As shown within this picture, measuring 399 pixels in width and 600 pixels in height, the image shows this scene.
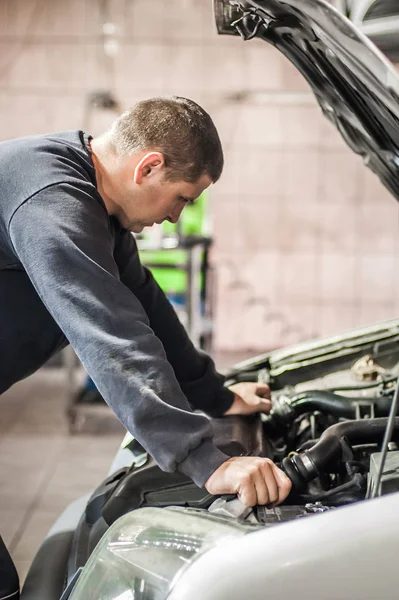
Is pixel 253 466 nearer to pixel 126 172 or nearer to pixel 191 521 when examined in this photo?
pixel 191 521

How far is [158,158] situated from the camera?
1458mm

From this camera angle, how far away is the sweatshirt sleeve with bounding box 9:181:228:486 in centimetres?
127

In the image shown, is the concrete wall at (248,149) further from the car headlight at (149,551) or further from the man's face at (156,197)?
the car headlight at (149,551)

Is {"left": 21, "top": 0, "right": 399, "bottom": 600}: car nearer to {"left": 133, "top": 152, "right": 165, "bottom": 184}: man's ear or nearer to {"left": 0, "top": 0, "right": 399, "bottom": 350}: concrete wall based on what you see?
{"left": 133, "top": 152, "right": 165, "bottom": 184}: man's ear

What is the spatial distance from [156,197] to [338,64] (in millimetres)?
482

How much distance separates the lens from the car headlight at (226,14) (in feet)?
5.08

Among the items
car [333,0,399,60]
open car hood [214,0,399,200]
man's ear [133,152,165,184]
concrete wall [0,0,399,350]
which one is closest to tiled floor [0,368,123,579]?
man's ear [133,152,165,184]

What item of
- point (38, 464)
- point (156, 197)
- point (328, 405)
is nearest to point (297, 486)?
point (328, 405)

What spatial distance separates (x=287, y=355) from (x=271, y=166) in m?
4.80

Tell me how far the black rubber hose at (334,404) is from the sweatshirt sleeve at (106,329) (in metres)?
0.65

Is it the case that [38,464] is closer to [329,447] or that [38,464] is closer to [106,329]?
[329,447]

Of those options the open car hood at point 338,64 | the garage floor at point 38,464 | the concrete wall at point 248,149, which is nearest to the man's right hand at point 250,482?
the open car hood at point 338,64

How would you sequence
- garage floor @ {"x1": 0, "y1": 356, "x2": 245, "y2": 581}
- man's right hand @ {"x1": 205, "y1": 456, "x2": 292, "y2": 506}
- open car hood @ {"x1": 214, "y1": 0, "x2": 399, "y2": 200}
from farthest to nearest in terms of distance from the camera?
garage floor @ {"x1": 0, "y1": 356, "x2": 245, "y2": 581} < man's right hand @ {"x1": 205, "y1": 456, "x2": 292, "y2": 506} < open car hood @ {"x1": 214, "y1": 0, "x2": 399, "y2": 200}

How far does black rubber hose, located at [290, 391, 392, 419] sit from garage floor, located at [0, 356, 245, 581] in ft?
4.53
